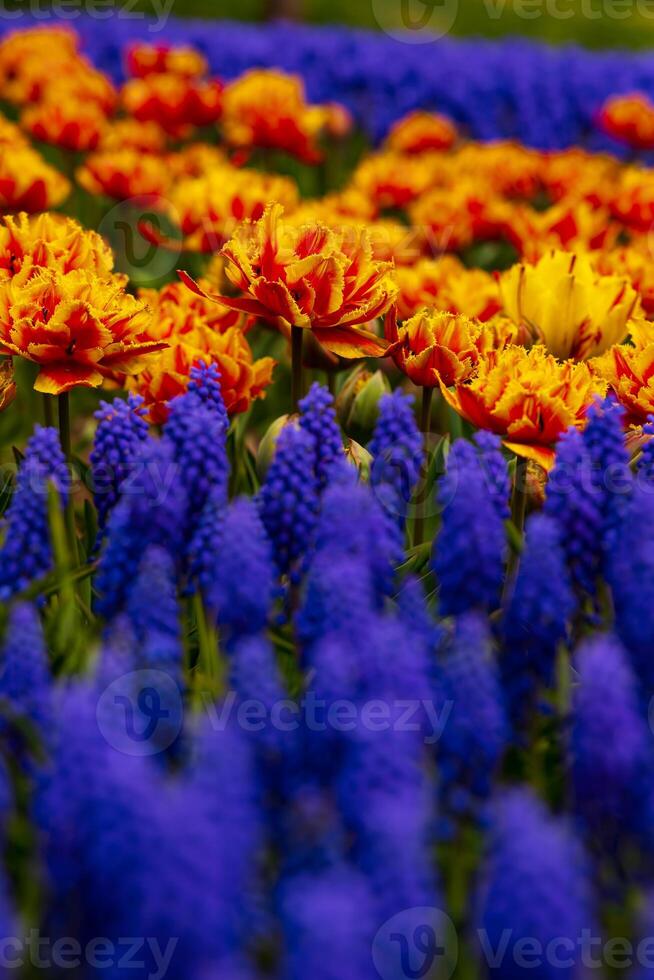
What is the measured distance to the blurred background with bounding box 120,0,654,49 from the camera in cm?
1662

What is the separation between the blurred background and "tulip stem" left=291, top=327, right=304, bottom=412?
1472 cm

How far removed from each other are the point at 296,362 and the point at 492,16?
55.9 ft

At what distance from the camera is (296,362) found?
7.28ft

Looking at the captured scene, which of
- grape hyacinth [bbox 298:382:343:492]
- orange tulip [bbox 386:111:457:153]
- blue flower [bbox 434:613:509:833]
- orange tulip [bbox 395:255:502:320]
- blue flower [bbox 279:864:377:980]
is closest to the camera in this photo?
blue flower [bbox 279:864:377:980]

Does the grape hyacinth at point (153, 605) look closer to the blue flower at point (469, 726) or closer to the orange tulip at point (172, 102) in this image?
the blue flower at point (469, 726)

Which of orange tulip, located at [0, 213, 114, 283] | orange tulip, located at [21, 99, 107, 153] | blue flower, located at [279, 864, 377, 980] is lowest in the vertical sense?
blue flower, located at [279, 864, 377, 980]

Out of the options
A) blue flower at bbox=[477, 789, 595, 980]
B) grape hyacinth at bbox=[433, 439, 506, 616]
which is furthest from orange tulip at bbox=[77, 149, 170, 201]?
blue flower at bbox=[477, 789, 595, 980]

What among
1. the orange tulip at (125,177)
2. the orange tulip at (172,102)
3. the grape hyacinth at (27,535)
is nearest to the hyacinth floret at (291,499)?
the grape hyacinth at (27,535)

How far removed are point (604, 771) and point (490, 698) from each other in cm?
15

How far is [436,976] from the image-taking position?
1121 millimetres

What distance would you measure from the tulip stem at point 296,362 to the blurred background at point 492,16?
48.3 ft

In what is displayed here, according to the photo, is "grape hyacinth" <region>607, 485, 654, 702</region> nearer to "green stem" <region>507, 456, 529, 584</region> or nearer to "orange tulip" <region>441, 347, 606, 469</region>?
"orange tulip" <region>441, 347, 606, 469</region>

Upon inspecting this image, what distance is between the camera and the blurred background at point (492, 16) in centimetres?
1662

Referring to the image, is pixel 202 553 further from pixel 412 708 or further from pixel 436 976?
pixel 436 976
